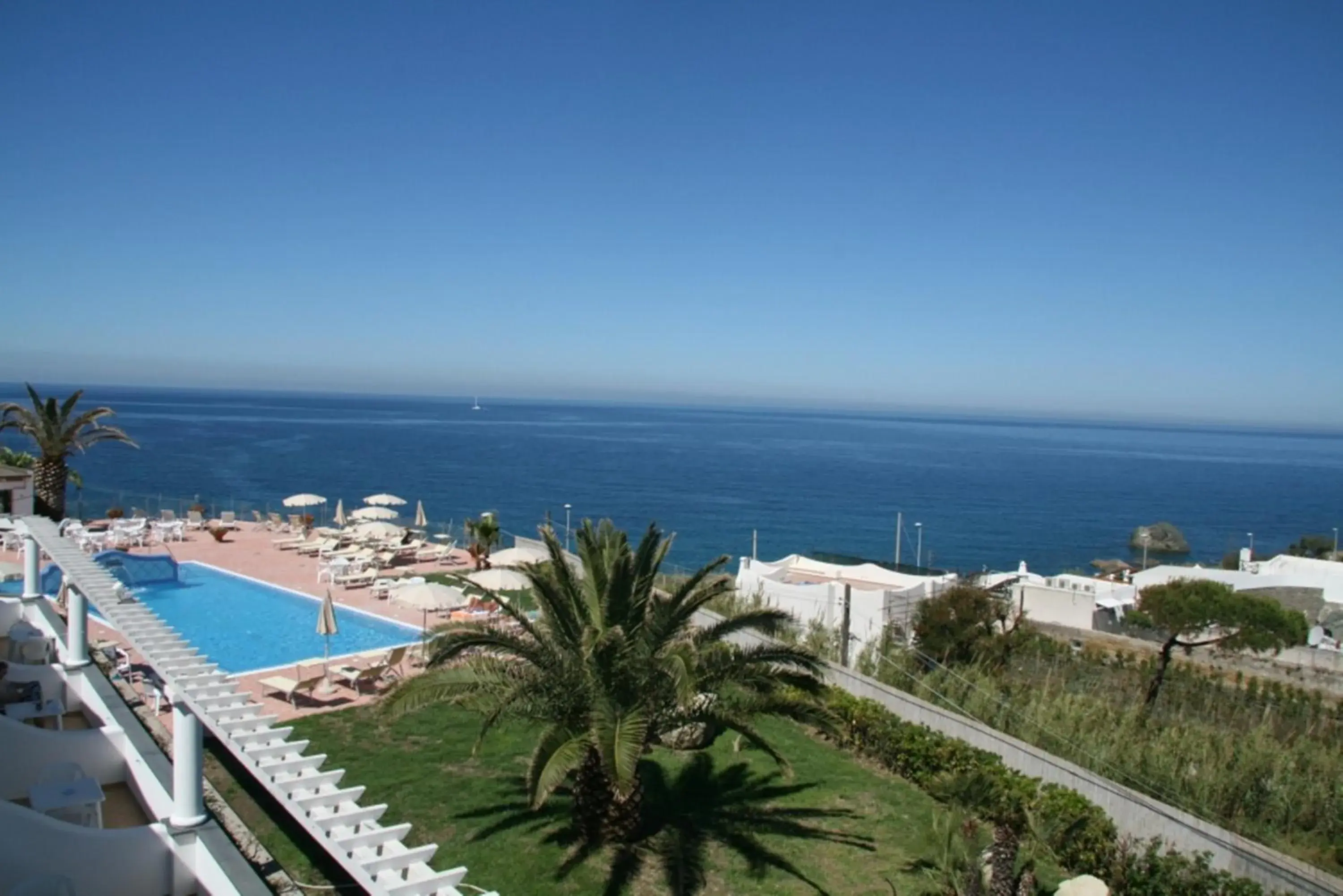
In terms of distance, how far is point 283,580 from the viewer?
71.4 feet

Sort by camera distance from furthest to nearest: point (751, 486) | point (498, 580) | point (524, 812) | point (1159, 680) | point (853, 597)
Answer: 1. point (751, 486)
2. point (853, 597)
3. point (498, 580)
4. point (1159, 680)
5. point (524, 812)

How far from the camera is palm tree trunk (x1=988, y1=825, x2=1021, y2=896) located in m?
7.62

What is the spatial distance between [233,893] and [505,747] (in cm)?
766

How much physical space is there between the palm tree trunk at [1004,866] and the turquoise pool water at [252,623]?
12.3m

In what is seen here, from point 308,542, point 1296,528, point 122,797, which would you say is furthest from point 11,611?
Result: point 1296,528

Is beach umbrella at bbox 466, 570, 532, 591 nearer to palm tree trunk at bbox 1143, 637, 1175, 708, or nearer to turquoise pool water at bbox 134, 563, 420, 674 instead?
turquoise pool water at bbox 134, 563, 420, 674

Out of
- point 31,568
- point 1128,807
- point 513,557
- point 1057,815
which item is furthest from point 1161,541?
point 31,568

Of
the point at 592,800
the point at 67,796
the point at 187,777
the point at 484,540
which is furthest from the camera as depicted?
the point at 484,540

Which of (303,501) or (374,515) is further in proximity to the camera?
(303,501)

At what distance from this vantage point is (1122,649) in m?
22.4

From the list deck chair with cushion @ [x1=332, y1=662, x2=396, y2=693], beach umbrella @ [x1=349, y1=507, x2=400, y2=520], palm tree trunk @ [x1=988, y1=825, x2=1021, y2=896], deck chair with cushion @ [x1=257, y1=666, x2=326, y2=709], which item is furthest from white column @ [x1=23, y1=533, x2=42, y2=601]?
beach umbrella @ [x1=349, y1=507, x2=400, y2=520]

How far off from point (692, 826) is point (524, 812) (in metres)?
1.91

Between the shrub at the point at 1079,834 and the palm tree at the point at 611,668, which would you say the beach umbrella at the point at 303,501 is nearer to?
the palm tree at the point at 611,668

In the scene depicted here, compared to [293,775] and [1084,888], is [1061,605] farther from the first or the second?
[293,775]
